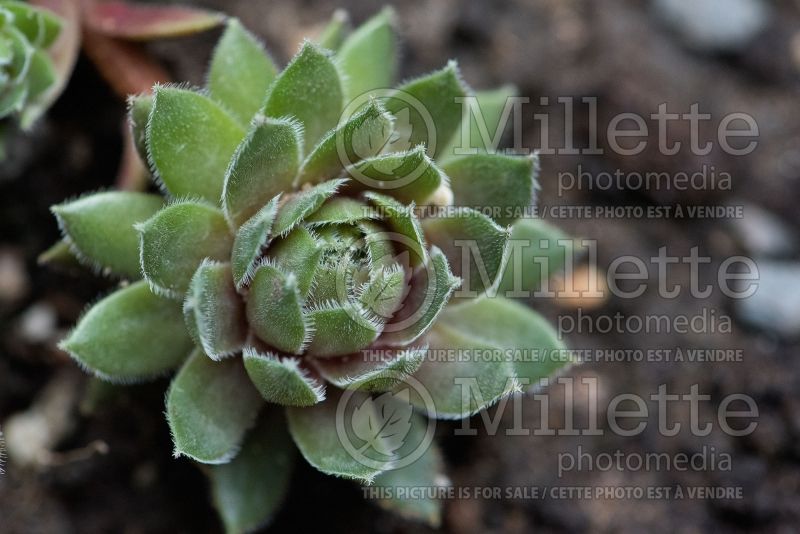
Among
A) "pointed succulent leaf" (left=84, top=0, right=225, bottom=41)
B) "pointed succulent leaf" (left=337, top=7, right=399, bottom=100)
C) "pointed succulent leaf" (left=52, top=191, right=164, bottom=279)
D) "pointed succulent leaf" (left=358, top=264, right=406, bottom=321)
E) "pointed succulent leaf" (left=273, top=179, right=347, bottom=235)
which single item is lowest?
"pointed succulent leaf" (left=358, top=264, right=406, bottom=321)

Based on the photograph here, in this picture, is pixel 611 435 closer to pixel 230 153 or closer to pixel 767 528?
pixel 767 528

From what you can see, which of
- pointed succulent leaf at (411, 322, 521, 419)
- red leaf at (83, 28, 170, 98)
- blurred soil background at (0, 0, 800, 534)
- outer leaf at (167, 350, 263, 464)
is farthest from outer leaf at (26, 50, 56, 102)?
pointed succulent leaf at (411, 322, 521, 419)

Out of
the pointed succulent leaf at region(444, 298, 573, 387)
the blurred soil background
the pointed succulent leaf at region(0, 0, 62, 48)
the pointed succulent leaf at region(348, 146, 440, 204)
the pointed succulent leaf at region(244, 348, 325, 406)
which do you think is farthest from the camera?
the blurred soil background

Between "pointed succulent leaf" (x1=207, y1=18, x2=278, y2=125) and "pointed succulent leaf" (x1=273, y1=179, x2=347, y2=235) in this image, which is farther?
"pointed succulent leaf" (x1=207, y1=18, x2=278, y2=125)

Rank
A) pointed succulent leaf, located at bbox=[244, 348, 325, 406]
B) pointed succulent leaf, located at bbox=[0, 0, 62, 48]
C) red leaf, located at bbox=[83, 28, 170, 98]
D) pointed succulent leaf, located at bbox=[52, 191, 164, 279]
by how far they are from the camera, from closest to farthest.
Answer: pointed succulent leaf, located at bbox=[244, 348, 325, 406] < pointed succulent leaf, located at bbox=[52, 191, 164, 279] < pointed succulent leaf, located at bbox=[0, 0, 62, 48] < red leaf, located at bbox=[83, 28, 170, 98]

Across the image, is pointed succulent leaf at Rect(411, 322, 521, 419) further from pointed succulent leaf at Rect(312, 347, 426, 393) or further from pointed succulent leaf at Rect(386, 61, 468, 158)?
pointed succulent leaf at Rect(386, 61, 468, 158)

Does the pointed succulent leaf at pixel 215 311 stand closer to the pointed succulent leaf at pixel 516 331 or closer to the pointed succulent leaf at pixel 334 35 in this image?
the pointed succulent leaf at pixel 516 331

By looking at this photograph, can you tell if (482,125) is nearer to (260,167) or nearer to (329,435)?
(260,167)

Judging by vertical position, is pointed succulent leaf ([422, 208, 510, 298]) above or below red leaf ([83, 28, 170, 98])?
below
